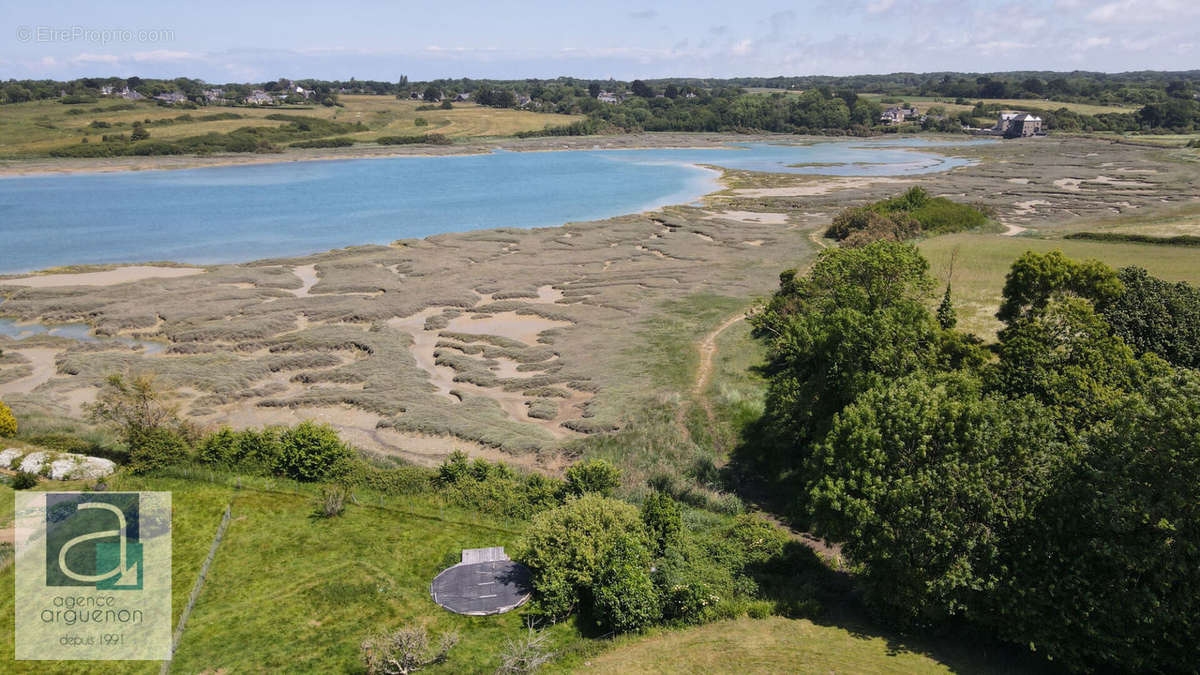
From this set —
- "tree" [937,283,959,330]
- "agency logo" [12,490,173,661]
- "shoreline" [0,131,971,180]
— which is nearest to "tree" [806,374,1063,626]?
"tree" [937,283,959,330]

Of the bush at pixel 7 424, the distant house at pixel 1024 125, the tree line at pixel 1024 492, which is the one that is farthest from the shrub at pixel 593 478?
the distant house at pixel 1024 125

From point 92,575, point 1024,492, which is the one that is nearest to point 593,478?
point 1024,492

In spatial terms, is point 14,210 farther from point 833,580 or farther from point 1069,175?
point 1069,175

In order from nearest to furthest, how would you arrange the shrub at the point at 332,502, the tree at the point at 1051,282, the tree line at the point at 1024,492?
1. the tree line at the point at 1024,492
2. the shrub at the point at 332,502
3. the tree at the point at 1051,282

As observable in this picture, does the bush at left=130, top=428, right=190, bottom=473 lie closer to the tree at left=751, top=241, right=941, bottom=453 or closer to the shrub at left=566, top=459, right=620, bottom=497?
the shrub at left=566, top=459, right=620, bottom=497

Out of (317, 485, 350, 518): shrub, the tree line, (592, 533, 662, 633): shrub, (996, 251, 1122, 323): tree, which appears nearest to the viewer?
the tree line

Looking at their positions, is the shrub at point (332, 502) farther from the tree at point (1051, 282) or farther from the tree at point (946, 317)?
the tree at point (1051, 282)
